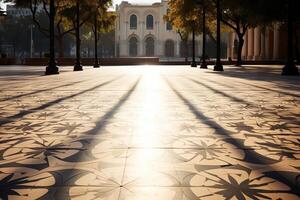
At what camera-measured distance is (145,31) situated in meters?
86.0

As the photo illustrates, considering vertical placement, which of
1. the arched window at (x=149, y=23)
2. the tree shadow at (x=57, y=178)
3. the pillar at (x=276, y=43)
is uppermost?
the arched window at (x=149, y=23)

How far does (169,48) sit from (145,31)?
6418 millimetres

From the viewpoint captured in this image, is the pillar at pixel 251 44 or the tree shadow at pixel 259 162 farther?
the pillar at pixel 251 44

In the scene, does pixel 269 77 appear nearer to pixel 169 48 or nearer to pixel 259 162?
pixel 259 162

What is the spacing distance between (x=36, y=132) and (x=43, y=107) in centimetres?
246

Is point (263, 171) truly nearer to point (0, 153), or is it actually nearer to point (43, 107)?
point (0, 153)

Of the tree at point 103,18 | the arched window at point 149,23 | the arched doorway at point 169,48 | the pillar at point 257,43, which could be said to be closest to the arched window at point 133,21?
the arched window at point 149,23

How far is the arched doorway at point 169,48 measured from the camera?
87150 mm

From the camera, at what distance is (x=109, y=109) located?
23.0 feet

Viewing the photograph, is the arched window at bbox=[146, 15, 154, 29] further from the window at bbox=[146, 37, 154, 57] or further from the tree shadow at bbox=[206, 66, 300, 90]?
the tree shadow at bbox=[206, 66, 300, 90]

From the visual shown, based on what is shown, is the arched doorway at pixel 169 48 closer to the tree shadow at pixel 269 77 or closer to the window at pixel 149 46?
the window at pixel 149 46

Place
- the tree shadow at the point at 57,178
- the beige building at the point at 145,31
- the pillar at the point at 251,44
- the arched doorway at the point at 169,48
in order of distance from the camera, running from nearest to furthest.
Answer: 1. the tree shadow at the point at 57,178
2. the pillar at the point at 251,44
3. the beige building at the point at 145,31
4. the arched doorway at the point at 169,48

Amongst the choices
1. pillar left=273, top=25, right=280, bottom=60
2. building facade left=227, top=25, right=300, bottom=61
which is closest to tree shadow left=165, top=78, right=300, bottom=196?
building facade left=227, top=25, right=300, bottom=61

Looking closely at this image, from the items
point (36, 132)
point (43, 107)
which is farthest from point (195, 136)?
point (43, 107)
